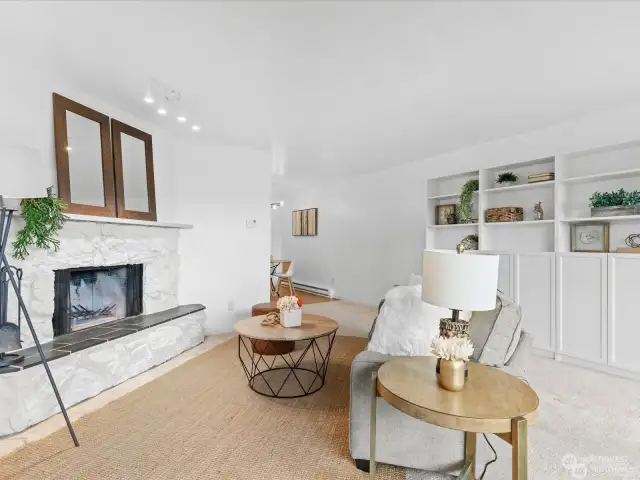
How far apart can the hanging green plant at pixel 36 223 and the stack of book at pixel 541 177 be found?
460 centimetres

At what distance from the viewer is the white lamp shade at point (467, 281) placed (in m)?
1.42

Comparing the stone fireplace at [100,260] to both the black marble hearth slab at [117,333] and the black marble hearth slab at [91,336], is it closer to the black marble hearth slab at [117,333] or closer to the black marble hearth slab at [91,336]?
the black marble hearth slab at [91,336]

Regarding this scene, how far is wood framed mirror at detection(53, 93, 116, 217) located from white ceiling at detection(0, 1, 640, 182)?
260 millimetres

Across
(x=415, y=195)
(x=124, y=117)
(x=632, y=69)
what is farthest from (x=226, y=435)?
(x=415, y=195)

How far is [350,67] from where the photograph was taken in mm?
2545

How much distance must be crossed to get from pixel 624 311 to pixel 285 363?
127 inches

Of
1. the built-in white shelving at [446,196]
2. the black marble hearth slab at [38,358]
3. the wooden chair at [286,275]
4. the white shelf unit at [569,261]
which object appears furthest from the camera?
the wooden chair at [286,275]

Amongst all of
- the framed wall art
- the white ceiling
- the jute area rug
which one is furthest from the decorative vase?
the framed wall art

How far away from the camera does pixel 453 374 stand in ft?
4.67

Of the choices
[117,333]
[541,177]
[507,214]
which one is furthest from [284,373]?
[541,177]

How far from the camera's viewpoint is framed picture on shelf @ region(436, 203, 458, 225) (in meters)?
4.84

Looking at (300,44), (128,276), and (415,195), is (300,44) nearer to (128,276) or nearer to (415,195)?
(128,276)

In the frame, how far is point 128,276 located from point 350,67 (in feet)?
9.93

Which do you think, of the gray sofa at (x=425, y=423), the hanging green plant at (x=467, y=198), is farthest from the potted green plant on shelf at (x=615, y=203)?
the gray sofa at (x=425, y=423)
